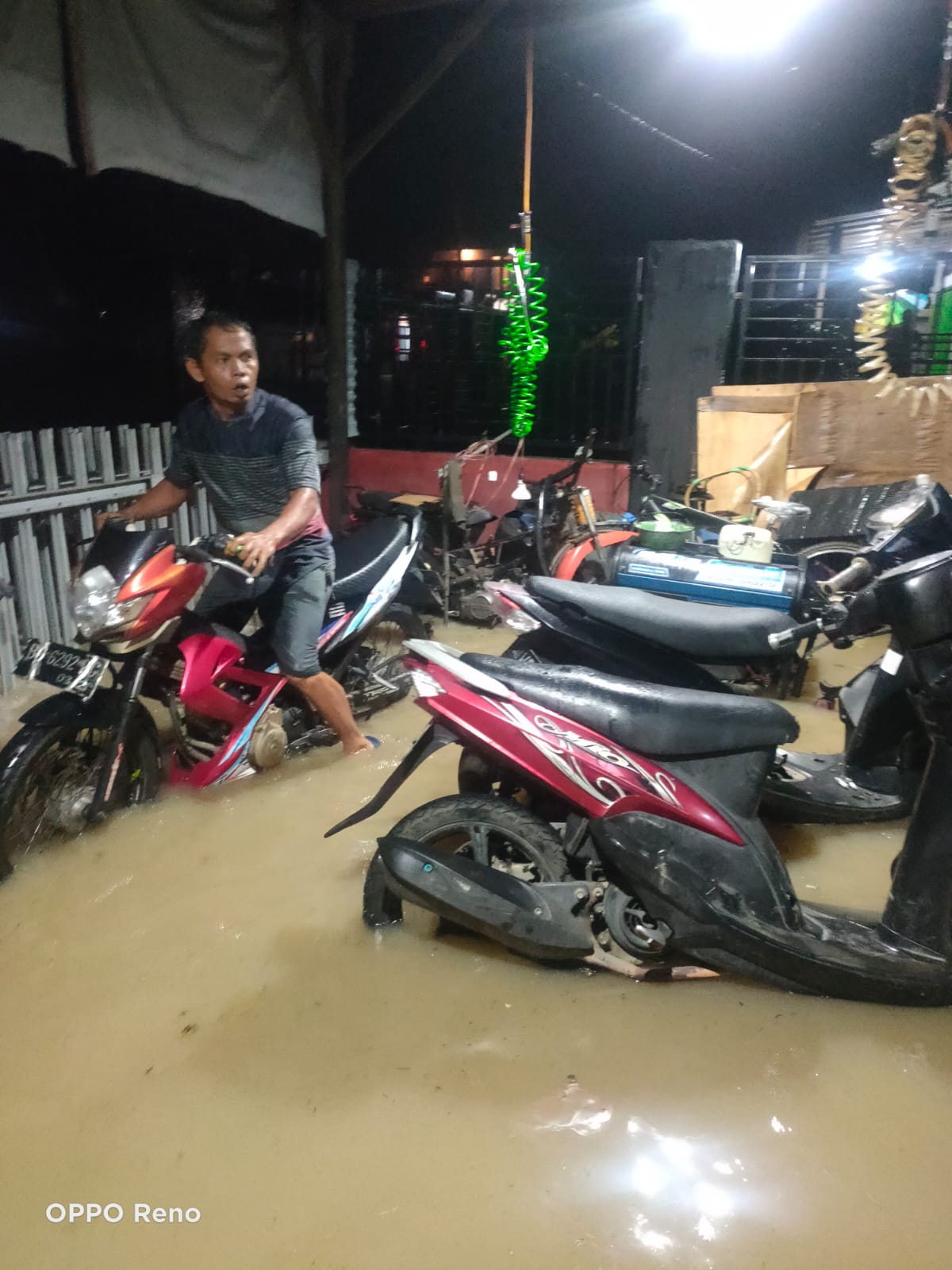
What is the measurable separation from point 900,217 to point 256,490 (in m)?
4.66

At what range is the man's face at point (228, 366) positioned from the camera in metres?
2.79

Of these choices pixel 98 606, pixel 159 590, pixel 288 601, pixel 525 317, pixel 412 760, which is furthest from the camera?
pixel 525 317

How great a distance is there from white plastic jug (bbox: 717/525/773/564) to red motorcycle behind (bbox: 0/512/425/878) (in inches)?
60.6

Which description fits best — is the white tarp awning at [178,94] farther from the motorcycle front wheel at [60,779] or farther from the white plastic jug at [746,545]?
the white plastic jug at [746,545]

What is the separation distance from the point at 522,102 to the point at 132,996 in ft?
29.5

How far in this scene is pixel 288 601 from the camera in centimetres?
306

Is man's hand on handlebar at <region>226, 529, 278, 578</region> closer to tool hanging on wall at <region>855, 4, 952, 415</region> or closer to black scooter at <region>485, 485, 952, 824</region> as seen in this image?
black scooter at <region>485, 485, 952, 824</region>

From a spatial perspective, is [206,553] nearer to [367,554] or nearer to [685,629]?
[367,554]

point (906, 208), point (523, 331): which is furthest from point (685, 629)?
point (906, 208)

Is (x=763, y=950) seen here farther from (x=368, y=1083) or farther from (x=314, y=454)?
(x=314, y=454)

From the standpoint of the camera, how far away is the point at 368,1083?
1803 mm

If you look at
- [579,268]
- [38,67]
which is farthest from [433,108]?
[38,67]

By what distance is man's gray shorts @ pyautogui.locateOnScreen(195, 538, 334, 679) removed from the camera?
9.96 feet

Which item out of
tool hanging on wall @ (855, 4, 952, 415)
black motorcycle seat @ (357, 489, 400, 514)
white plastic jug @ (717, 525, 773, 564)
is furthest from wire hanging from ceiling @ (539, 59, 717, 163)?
white plastic jug @ (717, 525, 773, 564)
